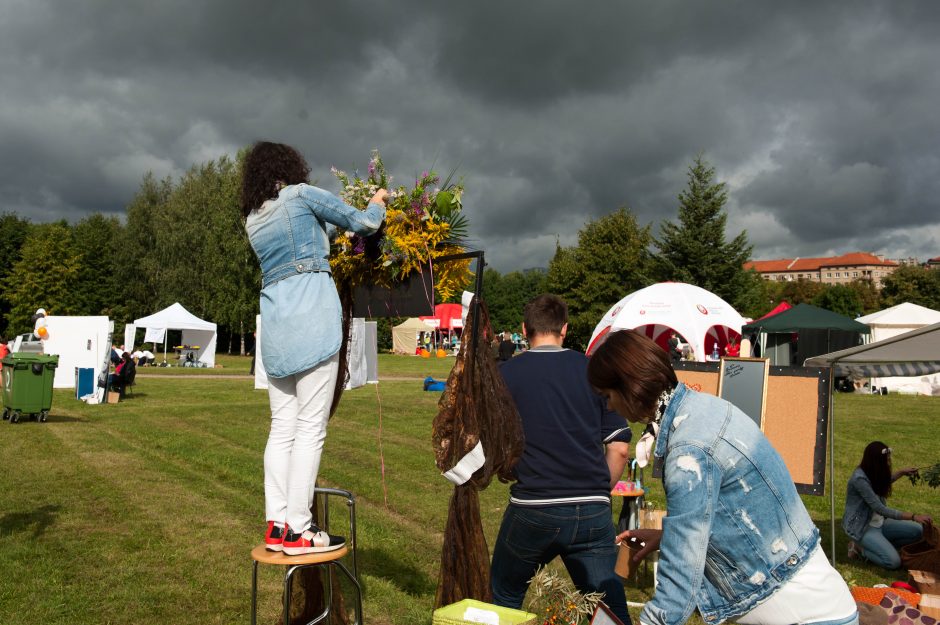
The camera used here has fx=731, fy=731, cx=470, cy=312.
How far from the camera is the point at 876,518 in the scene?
22.4 ft

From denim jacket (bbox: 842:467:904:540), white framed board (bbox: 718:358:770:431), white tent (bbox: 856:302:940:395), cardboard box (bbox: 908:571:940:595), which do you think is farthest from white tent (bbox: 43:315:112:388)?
white tent (bbox: 856:302:940:395)

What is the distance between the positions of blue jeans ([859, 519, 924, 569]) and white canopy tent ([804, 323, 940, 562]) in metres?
0.47

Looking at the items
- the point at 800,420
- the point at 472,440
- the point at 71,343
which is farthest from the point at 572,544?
the point at 71,343

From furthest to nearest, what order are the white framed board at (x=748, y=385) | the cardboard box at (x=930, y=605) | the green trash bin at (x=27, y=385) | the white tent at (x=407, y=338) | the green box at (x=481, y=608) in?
the white tent at (x=407, y=338) < the green trash bin at (x=27, y=385) < the white framed board at (x=748, y=385) < the cardboard box at (x=930, y=605) < the green box at (x=481, y=608)

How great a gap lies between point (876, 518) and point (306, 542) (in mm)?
5892

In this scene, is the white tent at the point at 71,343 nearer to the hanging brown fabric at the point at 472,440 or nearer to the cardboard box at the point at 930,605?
the hanging brown fabric at the point at 472,440

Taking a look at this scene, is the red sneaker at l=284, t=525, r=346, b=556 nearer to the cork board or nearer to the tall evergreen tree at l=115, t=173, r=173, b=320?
the cork board

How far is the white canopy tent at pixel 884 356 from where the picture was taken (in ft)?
20.9

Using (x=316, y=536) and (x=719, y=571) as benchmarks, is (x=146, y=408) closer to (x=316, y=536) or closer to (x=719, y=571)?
(x=316, y=536)

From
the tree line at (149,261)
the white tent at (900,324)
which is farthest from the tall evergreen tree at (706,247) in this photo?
the tree line at (149,261)

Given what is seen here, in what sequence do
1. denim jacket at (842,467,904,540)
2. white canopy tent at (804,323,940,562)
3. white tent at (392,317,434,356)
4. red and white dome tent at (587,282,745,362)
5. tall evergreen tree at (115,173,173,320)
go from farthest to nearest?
white tent at (392,317,434,356) < tall evergreen tree at (115,173,173,320) < red and white dome tent at (587,282,745,362) < denim jacket at (842,467,904,540) < white canopy tent at (804,323,940,562)

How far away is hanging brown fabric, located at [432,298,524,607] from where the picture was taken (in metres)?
3.33

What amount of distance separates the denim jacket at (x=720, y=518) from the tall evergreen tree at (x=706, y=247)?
140ft

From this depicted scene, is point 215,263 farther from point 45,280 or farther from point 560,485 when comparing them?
point 560,485
